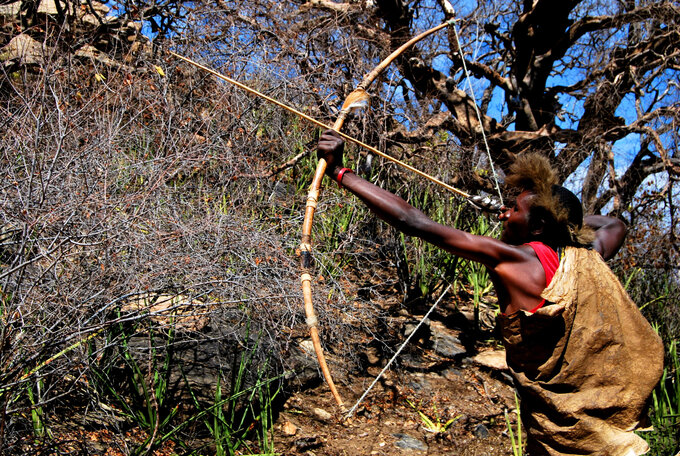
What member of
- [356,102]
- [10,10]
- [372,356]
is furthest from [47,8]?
[372,356]

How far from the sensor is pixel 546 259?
7.25 ft

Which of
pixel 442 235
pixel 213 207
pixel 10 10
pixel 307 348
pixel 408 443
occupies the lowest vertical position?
pixel 408 443

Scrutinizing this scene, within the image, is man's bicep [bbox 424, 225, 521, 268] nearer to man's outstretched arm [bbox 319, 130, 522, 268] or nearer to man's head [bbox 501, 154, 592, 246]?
man's outstretched arm [bbox 319, 130, 522, 268]

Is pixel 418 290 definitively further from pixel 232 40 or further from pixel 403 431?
pixel 232 40

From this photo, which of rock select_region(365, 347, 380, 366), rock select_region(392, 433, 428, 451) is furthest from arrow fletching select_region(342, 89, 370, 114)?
rock select_region(365, 347, 380, 366)

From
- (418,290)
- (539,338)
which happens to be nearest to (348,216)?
(418,290)

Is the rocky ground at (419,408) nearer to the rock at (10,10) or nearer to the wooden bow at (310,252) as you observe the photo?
the wooden bow at (310,252)

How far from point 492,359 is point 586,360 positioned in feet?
10.4

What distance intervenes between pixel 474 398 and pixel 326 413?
1.46 meters

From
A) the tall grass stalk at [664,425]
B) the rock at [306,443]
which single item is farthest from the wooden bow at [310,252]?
the tall grass stalk at [664,425]

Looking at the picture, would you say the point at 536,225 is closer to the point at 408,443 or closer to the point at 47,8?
the point at 408,443

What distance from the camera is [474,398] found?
4.77 metres

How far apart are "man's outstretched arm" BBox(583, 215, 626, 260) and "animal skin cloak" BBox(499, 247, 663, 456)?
2.38 ft

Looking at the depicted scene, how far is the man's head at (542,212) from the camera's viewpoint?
2.26 meters
